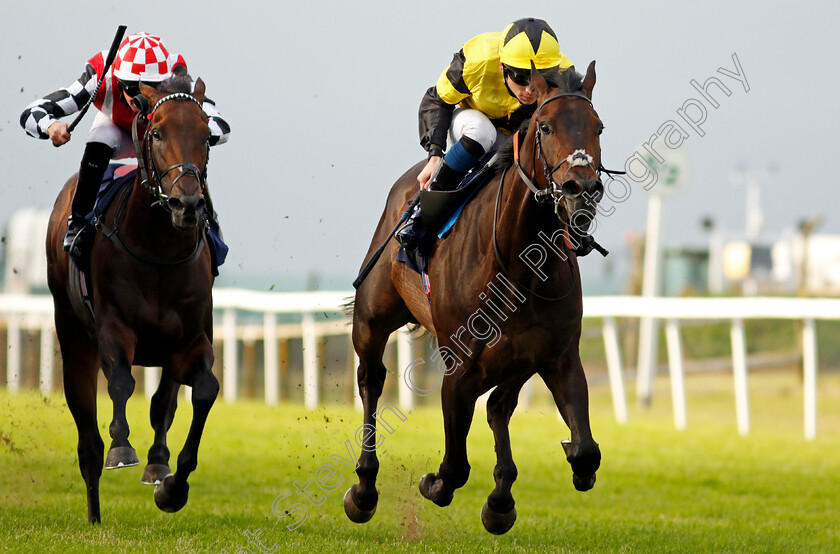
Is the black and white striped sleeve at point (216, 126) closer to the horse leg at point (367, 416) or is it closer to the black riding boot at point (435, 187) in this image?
the black riding boot at point (435, 187)

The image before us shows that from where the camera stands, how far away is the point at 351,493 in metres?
5.58

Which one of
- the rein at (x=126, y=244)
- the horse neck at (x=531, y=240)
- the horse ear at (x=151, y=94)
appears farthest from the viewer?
the rein at (x=126, y=244)

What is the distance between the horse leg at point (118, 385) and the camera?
178 inches

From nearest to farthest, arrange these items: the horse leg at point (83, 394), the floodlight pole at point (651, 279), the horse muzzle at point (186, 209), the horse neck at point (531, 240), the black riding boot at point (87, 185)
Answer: the horse neck at point (531, 240) < the horse muzzle at point (186, 209) < the black riding boot at point (87, 185) < the horse leg at point (83, 394) < the floodlight pole at point (651, 279)

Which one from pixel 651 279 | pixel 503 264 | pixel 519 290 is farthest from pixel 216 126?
pixel 651 279

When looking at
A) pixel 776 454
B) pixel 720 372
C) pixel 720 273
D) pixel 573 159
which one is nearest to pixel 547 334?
pixel 573 159

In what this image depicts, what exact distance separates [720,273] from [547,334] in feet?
76.8

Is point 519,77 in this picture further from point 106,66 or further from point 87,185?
point 87,185

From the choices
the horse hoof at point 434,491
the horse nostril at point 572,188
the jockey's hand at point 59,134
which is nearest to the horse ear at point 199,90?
the jockey's hand at point 59,134

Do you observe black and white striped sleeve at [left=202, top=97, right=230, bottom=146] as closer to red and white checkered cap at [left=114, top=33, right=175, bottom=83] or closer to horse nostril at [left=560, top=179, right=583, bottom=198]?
red and white checkered cap at [left=114, top=33, right=175, bottom=83]

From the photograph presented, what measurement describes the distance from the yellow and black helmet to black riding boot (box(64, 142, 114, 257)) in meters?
1.95

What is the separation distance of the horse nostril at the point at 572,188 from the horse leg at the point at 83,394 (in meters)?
2.94

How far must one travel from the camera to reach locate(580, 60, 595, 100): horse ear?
4004 mm

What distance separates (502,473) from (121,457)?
1617mm
